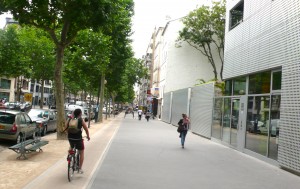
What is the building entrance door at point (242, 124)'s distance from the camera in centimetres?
1582

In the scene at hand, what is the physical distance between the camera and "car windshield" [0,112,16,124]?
14.0m

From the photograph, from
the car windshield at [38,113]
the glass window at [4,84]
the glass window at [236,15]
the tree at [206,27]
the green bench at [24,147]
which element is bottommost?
the green bench at [24,147]

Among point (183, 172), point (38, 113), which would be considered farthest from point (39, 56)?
point (183, 172)

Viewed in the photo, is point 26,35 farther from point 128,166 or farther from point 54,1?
point 128,166

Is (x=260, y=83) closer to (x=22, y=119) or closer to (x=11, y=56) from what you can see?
(x=22, y=119)

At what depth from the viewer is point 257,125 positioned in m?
14.4

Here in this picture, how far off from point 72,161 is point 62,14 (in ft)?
29.9

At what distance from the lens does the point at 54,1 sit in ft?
48.6

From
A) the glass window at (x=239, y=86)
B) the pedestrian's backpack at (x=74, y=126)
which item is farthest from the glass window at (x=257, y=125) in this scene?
the pedestrian's backpack at (x=74, y=126)

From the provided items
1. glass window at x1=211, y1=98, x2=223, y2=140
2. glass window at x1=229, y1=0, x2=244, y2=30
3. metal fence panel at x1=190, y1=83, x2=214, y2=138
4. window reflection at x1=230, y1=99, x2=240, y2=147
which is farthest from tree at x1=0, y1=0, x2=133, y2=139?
metal fence panel at x1=190, y1=83, x2=214, y2=138

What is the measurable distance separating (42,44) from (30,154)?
27.9 meters

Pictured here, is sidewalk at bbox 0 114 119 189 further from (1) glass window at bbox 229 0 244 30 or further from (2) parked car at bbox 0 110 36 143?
(1) glass window at bbox 229 0 244 30

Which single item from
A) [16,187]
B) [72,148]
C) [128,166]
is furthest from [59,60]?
[16,187]

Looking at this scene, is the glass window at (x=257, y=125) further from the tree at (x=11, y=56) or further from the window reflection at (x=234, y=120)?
the tree at (x=11, y=56)
